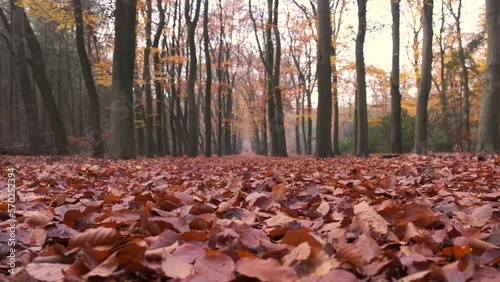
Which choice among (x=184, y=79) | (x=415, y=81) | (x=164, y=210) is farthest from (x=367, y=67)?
(x=164, y=210)

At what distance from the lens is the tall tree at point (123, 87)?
30.6 ft

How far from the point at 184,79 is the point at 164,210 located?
25.3m

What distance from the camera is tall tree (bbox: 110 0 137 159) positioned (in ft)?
30.6

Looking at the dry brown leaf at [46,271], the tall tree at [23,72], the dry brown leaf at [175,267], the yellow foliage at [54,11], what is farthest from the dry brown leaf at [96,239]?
the tall tree at [23,72]

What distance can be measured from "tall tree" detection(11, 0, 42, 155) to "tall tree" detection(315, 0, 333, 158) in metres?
9.85

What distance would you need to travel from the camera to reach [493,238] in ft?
4.69

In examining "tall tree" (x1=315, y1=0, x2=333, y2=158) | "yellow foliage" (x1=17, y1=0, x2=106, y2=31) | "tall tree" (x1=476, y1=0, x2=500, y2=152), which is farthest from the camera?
"yellow foliage" (x1=17, y1=0, x2=106, y2=31)

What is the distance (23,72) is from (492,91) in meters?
14.4

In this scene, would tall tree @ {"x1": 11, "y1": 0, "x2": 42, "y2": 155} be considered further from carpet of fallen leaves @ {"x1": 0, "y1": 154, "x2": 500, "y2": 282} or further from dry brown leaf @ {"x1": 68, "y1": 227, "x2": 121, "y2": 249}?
dry brown leaf @ {"x1": 68, "y1": 227, "x2": 121, "y2": 249}

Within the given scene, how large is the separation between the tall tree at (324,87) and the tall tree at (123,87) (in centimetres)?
491

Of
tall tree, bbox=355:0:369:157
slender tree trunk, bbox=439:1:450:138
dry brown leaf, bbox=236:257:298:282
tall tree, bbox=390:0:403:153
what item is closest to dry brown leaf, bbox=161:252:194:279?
dry brown leaf, bbox=236:257:298:282

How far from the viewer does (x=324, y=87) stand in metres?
11.3

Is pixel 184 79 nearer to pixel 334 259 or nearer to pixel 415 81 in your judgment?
pixel 415 81

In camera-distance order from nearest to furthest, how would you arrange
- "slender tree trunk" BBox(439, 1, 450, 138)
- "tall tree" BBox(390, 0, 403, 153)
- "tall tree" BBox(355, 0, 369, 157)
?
"tall tree" BBox(355, 0, 369, 157)
"tall tree" BBox(390, 0, 403, 153)
"slender tree trunk" BBox(439, 1, 450, 138)
